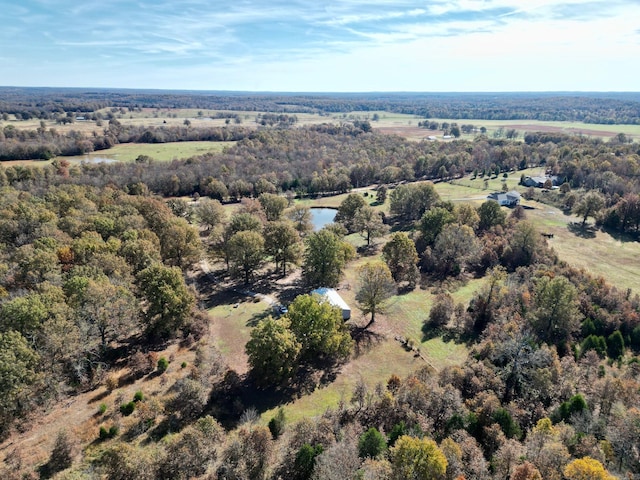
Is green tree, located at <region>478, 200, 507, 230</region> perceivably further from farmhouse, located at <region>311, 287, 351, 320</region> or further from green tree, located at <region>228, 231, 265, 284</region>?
green tree, located at <region>228, 231, 265, 284</region>

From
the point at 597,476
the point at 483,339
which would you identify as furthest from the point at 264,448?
the point at 483,339

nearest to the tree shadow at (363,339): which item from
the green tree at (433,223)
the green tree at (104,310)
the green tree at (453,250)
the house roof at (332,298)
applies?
the house roof at (332,298)

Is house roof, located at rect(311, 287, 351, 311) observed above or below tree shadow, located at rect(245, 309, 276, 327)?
above

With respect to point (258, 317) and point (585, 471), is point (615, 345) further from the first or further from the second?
A: point (258, 317)

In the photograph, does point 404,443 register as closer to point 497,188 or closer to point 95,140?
point 497,188

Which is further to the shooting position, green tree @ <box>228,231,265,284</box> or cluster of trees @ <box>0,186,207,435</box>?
green tree @ <box>228,231,265,284</box>

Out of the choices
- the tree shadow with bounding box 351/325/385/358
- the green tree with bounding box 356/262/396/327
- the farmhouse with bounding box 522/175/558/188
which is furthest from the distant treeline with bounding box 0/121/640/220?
the tree shadow with bounding box 351/325/385/358

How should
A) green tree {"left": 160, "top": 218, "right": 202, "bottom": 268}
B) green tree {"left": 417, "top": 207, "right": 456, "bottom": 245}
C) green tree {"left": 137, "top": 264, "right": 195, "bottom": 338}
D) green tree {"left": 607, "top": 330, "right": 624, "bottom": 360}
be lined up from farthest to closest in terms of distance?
green tree {"left": 417, "top": 207, "right": 456, "bottom": 245} → green tree {"left": 160, "top": 218, "right": 202, "bottom": 268} → green tree {"left": 607, "top": 330, "right": 624, "bottom": 360} → green tree {"left": 137, "top": 264, "right": 195, "bottom": 338}
